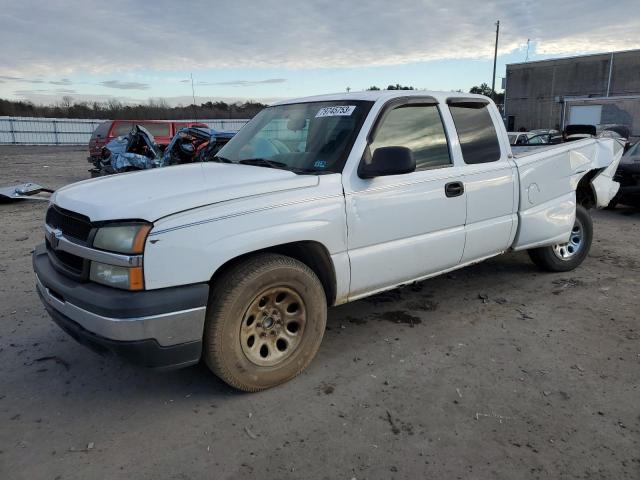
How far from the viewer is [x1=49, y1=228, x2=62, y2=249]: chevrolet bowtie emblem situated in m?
3.06

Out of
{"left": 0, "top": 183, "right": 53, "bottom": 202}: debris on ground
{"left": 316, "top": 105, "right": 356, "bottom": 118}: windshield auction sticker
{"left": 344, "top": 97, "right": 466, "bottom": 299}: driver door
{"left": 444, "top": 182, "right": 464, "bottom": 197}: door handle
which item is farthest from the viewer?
{"left": 0, "top": 183, "right": 53, "bottom": 202}: debris on ground

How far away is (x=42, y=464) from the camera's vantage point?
2.59 meters

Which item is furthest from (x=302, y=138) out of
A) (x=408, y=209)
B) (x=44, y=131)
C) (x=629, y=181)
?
(x=44, y=131)

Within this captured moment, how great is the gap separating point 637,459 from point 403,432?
1.18 meters

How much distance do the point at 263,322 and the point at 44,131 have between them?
1586 inches

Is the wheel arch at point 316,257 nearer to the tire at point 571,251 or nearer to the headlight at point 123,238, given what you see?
the headlight at point 123,238

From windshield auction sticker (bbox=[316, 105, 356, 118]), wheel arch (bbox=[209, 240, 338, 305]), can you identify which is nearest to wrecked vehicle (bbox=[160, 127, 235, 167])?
windshield auction sticker (bbox=[316, 105, 356, 118])

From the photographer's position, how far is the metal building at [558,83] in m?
41.5

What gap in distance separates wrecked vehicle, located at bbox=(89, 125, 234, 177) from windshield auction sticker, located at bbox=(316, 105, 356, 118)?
6.04 m

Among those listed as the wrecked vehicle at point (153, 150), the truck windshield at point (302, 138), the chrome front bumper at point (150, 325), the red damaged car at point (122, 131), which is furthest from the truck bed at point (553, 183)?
the red damaged car at point (122, 131)

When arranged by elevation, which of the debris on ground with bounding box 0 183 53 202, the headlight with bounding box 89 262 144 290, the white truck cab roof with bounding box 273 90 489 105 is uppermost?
the white truck cab roof with bounding box 273 90 489 105

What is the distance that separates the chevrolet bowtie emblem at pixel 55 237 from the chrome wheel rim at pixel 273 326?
4.07 ft

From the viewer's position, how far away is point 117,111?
1950 inches

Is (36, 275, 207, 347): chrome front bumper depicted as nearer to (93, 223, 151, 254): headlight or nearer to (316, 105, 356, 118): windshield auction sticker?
(93, 223, 151, 254): headlight
